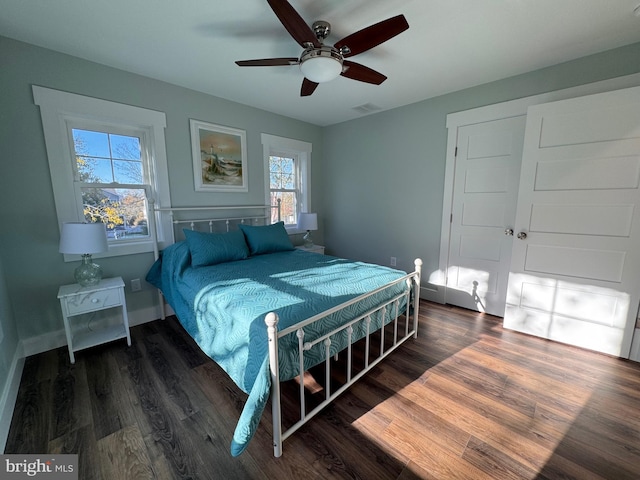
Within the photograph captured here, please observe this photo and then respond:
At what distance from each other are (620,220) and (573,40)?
1425mm

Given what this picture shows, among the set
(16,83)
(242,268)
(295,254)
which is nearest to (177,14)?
(16,83)

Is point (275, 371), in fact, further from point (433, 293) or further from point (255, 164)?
point (255, 164)

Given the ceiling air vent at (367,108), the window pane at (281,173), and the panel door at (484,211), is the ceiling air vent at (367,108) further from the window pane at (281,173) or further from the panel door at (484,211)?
the window pane at (281,173)

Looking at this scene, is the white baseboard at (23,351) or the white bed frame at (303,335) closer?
the white bed frame at (303,335)

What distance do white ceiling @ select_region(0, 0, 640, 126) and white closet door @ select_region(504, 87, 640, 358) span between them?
513 mm

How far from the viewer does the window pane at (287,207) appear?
12.7 feet

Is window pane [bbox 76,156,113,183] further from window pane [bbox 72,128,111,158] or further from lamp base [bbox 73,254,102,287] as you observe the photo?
lamp base [bbox 73,254,102,287]

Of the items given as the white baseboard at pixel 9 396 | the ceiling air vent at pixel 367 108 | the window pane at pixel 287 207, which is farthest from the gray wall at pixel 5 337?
the ceiling air vent at pixel 367 108

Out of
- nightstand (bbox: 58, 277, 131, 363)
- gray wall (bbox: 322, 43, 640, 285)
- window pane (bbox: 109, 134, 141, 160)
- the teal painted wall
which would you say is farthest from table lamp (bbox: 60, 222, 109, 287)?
gray wall (bbox: 322, 43, 640, 285)

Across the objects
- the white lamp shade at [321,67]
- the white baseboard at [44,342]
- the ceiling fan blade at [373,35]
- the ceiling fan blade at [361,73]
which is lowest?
the white baseboard at [44,342]

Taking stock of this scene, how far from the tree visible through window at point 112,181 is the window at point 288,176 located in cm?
147

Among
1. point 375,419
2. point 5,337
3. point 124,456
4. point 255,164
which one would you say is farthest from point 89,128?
point 375,419

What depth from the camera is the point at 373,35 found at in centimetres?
158

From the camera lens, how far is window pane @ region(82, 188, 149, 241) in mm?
2457
